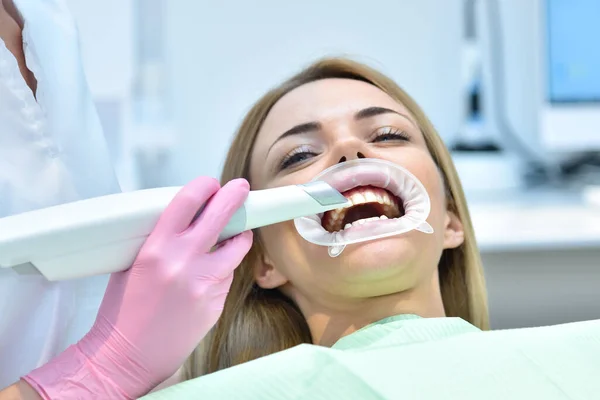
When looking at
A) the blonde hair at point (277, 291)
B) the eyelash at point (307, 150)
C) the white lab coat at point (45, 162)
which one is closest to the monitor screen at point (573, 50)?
the blonde hair at point (277, 291)

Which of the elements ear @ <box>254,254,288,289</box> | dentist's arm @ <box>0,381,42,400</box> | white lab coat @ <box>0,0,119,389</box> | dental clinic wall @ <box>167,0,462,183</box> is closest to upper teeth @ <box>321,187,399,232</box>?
ear @ <box>254,254,288,289</box>

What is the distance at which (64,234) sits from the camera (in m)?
0.67

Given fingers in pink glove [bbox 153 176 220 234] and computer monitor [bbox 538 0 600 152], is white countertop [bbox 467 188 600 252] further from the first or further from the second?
fingers in pink glove [bbox 153 176 220 234]

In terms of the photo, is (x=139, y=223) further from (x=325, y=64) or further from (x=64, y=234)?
(x=325, y=64)

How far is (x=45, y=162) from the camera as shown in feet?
3.00

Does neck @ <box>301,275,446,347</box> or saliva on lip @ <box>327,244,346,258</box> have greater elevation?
saliva on lip @ <box>327,244,346,258</box>

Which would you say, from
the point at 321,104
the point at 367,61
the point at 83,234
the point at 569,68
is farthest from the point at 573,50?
the point at 83,234

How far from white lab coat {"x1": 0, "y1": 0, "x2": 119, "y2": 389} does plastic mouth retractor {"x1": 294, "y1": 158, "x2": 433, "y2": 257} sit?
321 mm

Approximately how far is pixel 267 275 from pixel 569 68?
1179 mm

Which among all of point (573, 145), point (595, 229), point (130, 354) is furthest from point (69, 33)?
point (573, 145)

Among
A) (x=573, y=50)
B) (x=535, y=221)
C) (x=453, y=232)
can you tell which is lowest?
(x=535, y=221)

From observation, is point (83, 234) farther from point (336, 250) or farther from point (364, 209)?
point (364, 209)

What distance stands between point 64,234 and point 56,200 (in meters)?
0.26

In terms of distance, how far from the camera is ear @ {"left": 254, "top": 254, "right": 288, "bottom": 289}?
3.49 feet
